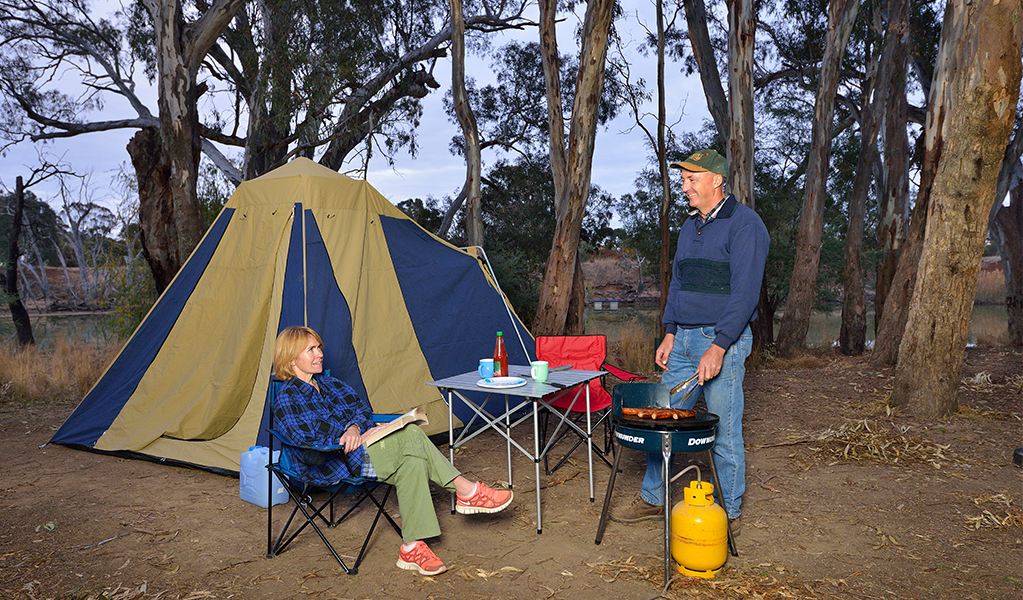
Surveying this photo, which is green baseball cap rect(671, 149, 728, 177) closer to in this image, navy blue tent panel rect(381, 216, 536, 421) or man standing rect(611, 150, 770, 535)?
Answer: man standing rect(611, 150, 770, 535)

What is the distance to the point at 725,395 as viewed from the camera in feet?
8.67

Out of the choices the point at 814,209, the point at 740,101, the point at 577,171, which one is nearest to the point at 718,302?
the point at 577,171

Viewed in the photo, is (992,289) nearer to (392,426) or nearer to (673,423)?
(673,423)

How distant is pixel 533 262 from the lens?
1248cm

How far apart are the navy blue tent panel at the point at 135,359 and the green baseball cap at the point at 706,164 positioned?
3.02 m

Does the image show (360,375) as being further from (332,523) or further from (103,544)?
(103,544)

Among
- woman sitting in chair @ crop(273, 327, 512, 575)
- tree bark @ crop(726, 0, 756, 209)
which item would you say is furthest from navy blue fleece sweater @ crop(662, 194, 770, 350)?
tree bark @ crop(726, 0, 756, 209)

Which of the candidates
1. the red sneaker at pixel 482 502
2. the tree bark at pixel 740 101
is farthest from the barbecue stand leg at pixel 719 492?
the tree bark at pixel 740 101

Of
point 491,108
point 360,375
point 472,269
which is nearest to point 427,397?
point 360,375

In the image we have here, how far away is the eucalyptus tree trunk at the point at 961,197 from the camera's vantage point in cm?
438

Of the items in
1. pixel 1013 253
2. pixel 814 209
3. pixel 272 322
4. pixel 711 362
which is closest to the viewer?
pixel 711 362

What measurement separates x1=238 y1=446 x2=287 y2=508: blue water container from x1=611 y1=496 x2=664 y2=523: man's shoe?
5.29ft

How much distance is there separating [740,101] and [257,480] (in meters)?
6.59

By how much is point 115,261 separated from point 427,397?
5955 millimetres
